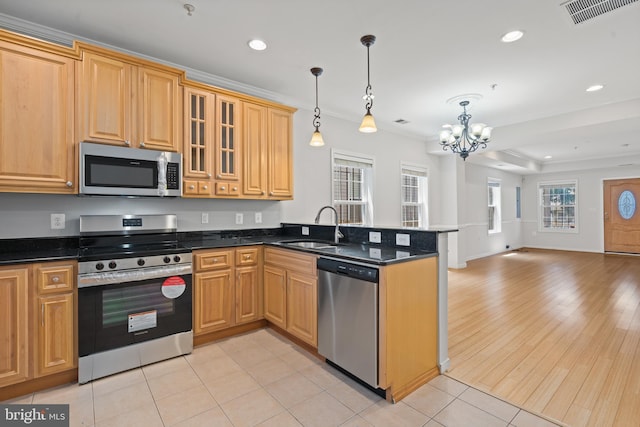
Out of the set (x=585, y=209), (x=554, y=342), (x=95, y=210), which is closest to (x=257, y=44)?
(x=95, y=210)

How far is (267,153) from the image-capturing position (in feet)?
11.8

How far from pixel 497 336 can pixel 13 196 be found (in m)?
4.53

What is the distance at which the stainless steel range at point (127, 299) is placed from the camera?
2264 millimetres

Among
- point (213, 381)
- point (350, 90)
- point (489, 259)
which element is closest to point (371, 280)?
point (213, 381)

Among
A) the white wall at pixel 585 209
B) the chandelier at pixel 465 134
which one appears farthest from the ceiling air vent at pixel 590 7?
the white wall at pixel 585 209

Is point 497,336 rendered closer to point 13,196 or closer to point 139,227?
point 139,227

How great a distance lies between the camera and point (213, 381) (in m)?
2.30

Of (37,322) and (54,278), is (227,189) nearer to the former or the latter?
(54,278)

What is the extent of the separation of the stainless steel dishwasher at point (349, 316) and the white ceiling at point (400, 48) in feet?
6.44

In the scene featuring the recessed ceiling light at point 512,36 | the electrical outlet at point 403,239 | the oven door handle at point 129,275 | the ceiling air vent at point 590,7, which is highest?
the recessed ceiling light at point 512,36

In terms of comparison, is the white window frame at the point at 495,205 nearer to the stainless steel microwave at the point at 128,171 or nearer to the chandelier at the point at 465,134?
the chandelier at the point at 465,134

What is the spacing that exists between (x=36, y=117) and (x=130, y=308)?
1.60 meters

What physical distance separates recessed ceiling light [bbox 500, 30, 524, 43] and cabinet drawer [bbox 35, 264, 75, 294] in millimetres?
3949

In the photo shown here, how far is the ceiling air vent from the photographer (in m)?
2.21
